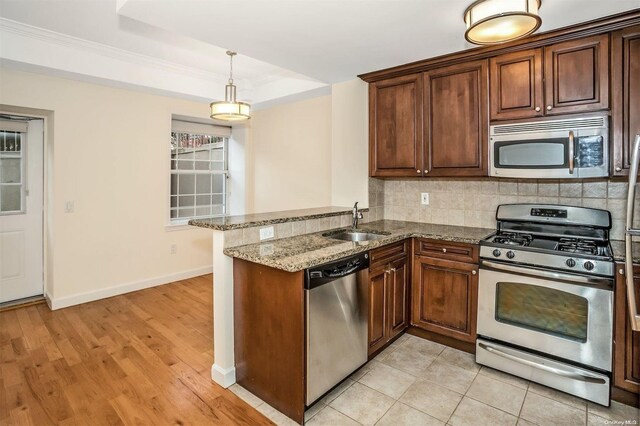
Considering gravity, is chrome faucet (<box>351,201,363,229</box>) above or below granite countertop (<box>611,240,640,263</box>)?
above

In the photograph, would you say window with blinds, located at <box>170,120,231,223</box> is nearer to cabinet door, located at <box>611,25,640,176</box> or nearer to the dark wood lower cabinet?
the dark wood lower cabinet

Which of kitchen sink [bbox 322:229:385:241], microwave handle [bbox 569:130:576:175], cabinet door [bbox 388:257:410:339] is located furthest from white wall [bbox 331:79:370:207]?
microwave handle [bbox 569:130:576:175]

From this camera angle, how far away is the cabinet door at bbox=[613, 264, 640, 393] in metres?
2.02

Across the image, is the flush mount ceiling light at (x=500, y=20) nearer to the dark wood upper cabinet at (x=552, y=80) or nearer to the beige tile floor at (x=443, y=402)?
the dark wood upper cabinet at (x=552, y=80)

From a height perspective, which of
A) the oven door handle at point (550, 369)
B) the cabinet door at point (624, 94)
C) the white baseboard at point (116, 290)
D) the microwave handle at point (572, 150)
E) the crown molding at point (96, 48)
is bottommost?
the oven door handle at point (550, 369)

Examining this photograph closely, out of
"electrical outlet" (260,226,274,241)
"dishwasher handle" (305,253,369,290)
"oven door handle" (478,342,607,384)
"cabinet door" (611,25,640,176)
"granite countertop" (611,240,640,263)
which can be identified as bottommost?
"oven door handle" (478,342,607,384)

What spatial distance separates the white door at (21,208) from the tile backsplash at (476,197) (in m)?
3.73

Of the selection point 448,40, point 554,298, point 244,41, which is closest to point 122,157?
point 244,41

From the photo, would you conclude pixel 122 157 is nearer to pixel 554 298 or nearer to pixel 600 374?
pixel 554 298

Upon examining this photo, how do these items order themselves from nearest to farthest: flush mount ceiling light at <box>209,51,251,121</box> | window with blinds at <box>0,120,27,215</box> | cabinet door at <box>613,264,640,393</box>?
cabinet door at <box>613,264,640,393</box>
flush mount ceiling light at <box>209,51,251,121</box>
window with blinds at <box>0,120,27,215</box>

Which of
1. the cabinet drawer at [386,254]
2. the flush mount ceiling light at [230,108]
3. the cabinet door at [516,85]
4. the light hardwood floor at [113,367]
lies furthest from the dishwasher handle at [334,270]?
the flush mount ceiling light at [230,108]

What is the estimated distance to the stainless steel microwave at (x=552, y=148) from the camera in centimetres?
232

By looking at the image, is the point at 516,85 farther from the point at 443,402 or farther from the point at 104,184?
the point at 104,184

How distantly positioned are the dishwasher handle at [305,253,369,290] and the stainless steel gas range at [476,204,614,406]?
0.95 metres
